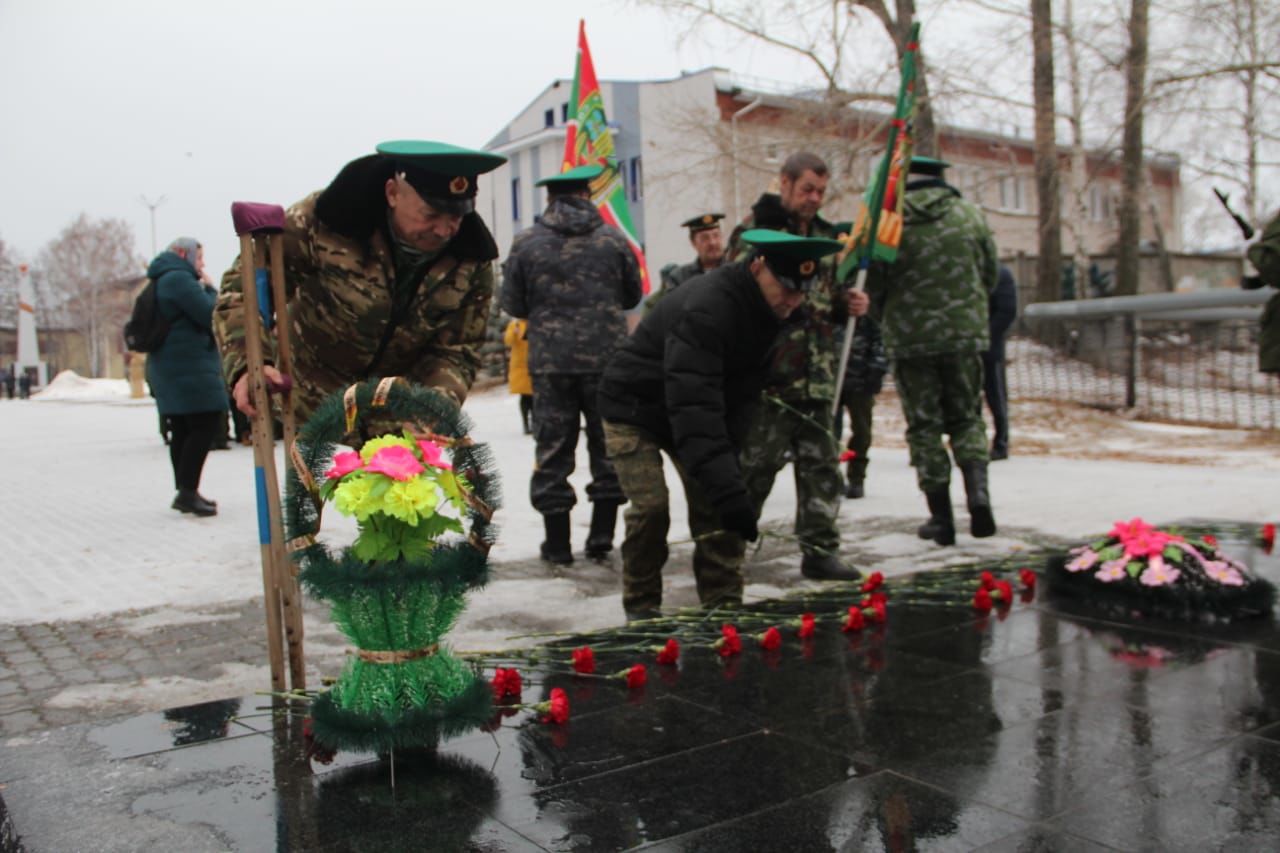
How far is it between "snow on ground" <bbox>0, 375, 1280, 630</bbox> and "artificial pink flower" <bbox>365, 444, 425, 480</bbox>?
1429 mm

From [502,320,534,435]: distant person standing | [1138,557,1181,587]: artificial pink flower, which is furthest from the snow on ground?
[1138,557,1181,587]: artificial pink flower

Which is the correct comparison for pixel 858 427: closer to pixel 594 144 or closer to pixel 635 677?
pixel 594 144

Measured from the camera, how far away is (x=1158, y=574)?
4.77 m

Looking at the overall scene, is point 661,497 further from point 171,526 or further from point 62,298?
point 62,298

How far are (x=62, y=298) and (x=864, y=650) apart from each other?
3323 inches

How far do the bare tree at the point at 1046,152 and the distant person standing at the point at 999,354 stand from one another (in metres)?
11.9

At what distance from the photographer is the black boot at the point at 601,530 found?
658cm

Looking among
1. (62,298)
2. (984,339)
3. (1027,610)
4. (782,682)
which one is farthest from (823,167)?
(62,298)

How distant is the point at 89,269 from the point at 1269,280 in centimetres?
8242

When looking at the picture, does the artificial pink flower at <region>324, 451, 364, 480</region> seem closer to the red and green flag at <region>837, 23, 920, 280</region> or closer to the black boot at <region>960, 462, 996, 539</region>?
the red and green flag at <region>837, 23, 920, 280</region>

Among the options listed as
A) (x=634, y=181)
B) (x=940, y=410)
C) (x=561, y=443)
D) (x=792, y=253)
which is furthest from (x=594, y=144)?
(x=634, y=181)

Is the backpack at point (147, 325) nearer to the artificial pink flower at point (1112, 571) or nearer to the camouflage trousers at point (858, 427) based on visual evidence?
the camouflage trousers at point (858, 427)

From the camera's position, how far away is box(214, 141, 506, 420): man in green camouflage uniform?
141 inches

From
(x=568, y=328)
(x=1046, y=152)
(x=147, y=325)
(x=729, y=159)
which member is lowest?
(x=568, y=328)
